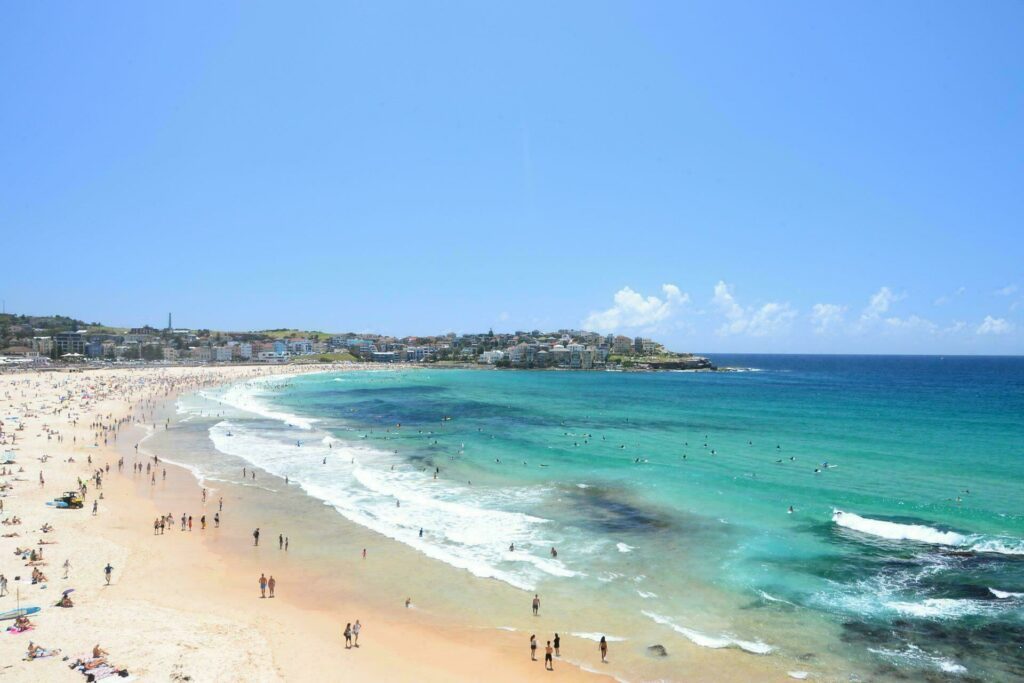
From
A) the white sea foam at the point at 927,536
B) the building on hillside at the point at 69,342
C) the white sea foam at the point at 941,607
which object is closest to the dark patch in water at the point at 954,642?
the white sea foam at the point at 941,607

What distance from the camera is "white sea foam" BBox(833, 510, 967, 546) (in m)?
22.7

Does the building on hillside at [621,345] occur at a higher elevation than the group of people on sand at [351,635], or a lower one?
higher

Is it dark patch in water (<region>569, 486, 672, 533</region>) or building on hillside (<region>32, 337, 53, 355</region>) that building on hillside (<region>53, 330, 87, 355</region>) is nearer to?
building on hillside (<region>32, 337, 53, 355</region>)

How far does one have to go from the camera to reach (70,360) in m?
133

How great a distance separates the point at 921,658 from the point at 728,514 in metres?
12.0

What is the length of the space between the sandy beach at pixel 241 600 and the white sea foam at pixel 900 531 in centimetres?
1276

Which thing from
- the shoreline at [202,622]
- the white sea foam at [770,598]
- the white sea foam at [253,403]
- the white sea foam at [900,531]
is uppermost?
the white sea foam at [900,531]

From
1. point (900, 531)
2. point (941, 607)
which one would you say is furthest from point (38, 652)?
point (900, 531)

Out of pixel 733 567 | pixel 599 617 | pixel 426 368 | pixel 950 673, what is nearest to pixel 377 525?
pixel 599 617

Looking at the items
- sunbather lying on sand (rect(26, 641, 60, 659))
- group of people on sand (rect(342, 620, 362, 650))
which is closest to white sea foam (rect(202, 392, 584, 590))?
group of people on sand (rect(342, 620, 362, 650))

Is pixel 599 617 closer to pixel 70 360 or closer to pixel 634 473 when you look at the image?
pixel 634 473

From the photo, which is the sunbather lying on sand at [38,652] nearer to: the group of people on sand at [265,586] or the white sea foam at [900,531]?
the group of people on sand at [265,586]

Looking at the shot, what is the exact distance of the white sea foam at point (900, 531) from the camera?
2273cm

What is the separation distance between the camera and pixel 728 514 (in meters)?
26.6
